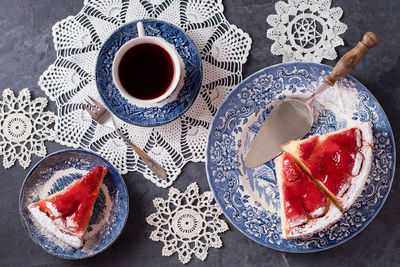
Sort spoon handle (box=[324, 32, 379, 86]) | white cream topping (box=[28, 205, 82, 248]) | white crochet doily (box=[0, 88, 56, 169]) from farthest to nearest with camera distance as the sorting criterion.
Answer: white crochet doily (box=[0, 88, 56, 169]) < white cream topping (box=[28, 205, 82, 248]) < spoon handle (box=[324, 32, 379, 86])

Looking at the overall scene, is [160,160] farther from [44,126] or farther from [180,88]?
[44,126]

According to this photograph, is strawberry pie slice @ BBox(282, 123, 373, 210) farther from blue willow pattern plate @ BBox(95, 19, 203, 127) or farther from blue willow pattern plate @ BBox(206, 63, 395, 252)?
blue willow pattern plate @ BBox(95, 19, 203, 127)

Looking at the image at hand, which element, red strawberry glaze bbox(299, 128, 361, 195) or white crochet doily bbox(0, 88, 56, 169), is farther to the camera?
white crochet doily bbox(0, 88, 56, 169)

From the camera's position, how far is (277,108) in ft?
6.06

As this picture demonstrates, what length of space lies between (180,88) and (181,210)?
56 centimetres

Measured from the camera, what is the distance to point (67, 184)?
1.92 metres

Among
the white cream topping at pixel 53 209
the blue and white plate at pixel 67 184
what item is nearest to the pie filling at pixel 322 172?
the blue and white plate at pixel 67 184

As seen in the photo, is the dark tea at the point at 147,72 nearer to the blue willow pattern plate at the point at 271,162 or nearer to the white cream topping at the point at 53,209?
the blue willow pattern plate at the point at 271,162

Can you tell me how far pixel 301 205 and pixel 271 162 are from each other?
23 centimetres

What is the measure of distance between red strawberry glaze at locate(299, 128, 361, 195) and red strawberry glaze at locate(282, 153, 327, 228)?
0.05 m

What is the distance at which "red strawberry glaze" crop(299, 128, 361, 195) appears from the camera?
68.2 inches

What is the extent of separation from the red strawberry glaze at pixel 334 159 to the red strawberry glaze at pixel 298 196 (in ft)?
0.16

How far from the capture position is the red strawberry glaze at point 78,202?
182cm

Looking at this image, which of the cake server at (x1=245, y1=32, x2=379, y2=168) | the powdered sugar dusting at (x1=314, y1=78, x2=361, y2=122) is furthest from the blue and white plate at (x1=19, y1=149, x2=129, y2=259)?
the powdered sugar dusting at (x1=314, y1=78, x2=361, y2=122)
